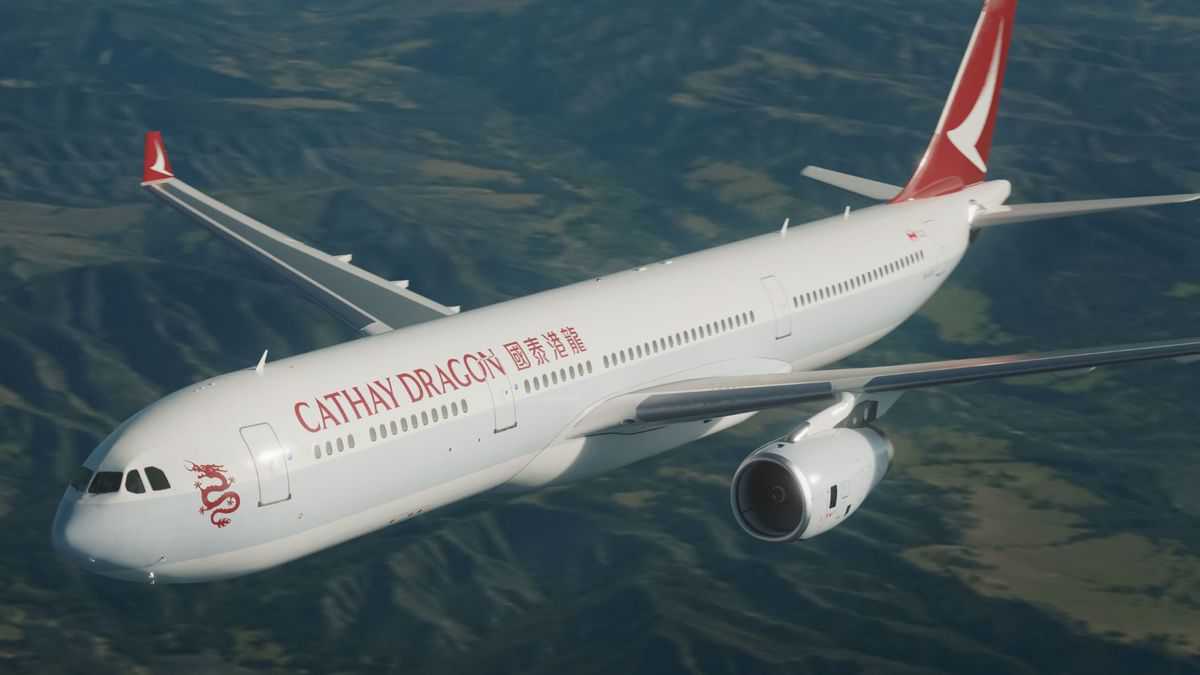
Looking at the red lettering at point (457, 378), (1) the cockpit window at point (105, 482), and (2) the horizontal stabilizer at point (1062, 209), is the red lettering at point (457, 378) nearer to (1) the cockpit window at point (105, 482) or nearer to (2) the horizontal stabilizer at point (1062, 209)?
(1) the cockpit window at point (105, 482)

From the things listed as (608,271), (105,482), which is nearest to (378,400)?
(105,482)

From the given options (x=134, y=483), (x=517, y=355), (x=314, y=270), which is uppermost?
(x=314, y=270)

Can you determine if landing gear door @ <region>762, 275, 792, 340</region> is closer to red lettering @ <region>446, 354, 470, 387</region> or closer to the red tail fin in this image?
the red tail fin

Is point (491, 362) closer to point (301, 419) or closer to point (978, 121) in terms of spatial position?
point (301, 419)

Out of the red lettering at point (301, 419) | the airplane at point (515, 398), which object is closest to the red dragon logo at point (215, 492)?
the airplane at point (515, 398)

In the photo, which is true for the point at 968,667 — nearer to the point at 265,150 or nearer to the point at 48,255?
the point at 48,255

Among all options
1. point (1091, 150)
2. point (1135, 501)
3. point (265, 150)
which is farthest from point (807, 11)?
point (1135, 501)
